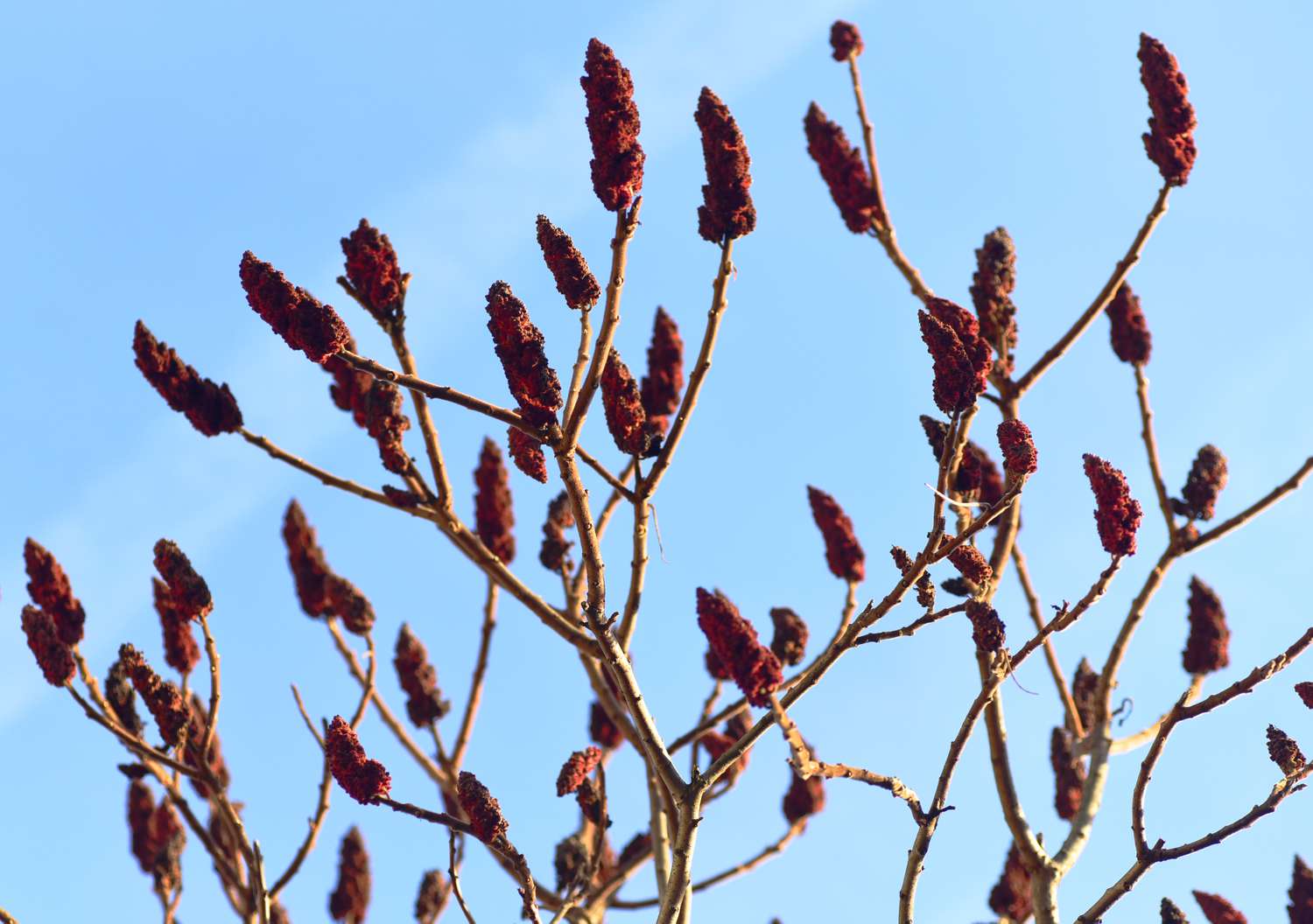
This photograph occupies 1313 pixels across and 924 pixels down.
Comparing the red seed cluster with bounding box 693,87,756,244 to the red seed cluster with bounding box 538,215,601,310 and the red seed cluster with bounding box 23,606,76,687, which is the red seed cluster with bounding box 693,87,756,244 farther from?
the red seed cluster with bounding box 23,606,76,687

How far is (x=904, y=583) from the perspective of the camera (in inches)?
146

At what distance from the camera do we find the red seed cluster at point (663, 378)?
235 inches

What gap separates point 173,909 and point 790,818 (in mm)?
2777

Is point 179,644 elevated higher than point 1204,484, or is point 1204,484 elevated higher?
point 179,644

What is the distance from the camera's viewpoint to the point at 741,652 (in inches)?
166

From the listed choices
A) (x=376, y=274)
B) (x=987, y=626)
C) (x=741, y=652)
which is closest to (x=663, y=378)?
(x=376, y=274)

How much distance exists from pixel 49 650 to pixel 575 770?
193cm

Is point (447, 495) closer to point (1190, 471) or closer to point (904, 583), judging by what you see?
point (904, 583)

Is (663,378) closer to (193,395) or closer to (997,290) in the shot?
(997,290)

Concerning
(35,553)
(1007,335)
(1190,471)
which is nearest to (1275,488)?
(1190,471)

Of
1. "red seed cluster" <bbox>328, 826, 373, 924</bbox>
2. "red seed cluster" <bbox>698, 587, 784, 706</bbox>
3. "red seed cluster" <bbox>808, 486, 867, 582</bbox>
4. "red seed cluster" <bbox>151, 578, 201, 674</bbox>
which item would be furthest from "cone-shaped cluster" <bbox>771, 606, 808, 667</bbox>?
"red seed cluster" <bbox>328, 826, 373, 924</bbox>

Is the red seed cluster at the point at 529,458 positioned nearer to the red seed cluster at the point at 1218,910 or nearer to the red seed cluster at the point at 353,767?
the red seed cluster at the point at 353,767

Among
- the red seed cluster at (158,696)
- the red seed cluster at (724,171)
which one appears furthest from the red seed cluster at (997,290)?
the red seed cluster at (158,696)

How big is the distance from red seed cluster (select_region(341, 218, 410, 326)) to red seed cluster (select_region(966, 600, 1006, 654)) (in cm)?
206
